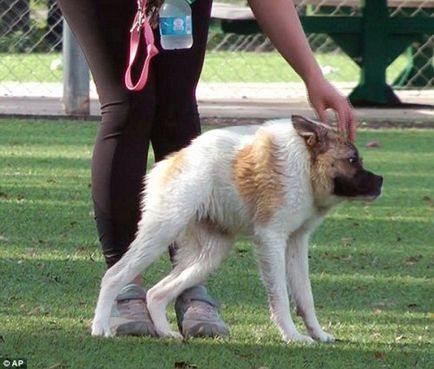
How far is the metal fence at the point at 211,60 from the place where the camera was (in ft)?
46.3

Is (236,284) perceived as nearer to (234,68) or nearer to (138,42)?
(138,42)

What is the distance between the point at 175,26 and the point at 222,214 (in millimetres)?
635

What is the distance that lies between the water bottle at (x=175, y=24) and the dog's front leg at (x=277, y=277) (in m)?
0.69

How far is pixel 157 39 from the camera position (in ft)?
16.3

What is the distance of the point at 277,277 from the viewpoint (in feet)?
15.9

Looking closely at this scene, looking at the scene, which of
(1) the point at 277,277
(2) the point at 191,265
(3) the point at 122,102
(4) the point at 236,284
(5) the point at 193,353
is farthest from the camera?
(4) the point at 236,284

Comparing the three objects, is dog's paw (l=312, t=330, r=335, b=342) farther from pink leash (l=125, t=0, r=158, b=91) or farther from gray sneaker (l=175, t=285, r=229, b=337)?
pink leash (l=125, t=0, r=158, b=91)

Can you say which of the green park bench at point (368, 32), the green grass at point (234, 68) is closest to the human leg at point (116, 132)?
the green park bench at point (368, 32)

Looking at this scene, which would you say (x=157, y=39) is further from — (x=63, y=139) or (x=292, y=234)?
(x=63, y=139)

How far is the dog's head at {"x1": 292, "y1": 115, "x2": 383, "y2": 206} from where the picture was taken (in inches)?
192

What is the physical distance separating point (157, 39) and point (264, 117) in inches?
274

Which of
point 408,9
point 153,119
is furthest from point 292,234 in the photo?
point 408,9
